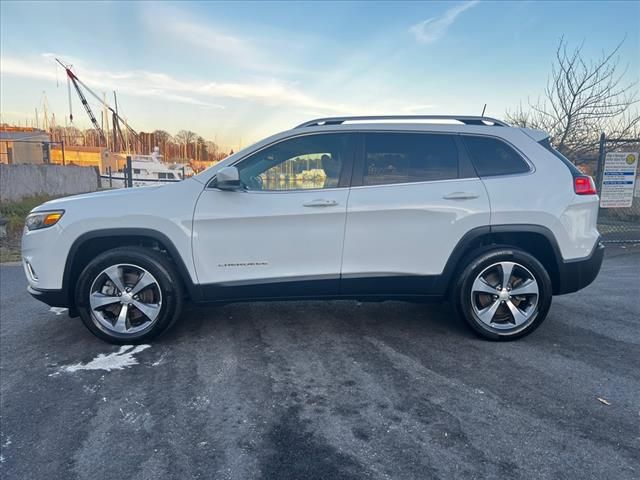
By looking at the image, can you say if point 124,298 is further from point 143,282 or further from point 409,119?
point 409,119

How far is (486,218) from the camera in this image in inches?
138

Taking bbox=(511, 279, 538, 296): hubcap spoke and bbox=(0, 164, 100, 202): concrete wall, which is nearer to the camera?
bbox=(511, 279, 538, 296): hubcap spoke

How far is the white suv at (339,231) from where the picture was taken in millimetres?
3430

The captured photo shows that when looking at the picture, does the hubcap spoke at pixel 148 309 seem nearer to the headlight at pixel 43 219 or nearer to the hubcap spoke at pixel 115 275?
the hubcap spoke at pixel 115 275

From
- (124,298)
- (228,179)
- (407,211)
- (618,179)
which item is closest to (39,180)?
(124,298)

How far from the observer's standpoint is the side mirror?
3293 mm

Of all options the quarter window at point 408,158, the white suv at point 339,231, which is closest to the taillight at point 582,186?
the white suv at point 339,231

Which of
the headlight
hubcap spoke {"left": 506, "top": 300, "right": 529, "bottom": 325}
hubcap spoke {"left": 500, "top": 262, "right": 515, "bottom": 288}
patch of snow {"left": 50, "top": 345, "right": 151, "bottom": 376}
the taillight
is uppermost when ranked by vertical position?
the taillight

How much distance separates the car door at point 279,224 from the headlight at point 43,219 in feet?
3.82

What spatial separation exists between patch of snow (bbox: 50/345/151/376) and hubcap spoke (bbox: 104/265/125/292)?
55cm

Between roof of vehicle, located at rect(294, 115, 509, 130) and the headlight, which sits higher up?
roof of vehicle, located at rect(294, 115, 509, 130)

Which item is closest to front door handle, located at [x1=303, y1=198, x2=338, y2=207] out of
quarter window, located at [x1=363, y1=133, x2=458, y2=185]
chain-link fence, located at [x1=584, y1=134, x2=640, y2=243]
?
quarter window, located at [x1=363, y1=133, x2=458, y2=185]

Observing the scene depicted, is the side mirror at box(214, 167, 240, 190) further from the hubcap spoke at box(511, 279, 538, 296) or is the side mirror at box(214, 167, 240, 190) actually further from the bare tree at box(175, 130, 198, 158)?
the bare tree at box(175, 130, 198, 158)

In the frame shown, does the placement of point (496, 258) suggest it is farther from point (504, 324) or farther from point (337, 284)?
point (337, 284)
